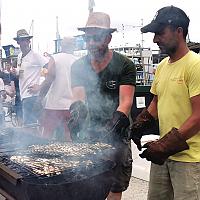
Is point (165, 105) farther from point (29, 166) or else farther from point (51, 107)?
point (51, 107)

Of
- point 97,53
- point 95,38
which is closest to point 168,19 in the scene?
point 95,38

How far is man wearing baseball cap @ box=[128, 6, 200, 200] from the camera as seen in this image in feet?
8.16

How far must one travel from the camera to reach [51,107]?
5422 millimetres

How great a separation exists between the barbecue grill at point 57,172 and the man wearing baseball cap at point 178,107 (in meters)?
0.40

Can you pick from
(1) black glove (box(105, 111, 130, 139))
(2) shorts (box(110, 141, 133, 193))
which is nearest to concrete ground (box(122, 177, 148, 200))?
(2) shorts (box(110, 141, 133, 193))

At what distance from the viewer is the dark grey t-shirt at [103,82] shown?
138 inches

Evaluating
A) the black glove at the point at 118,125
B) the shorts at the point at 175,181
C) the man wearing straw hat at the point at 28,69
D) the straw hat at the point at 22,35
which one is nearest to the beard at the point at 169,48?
the black glove at the point at 118,125

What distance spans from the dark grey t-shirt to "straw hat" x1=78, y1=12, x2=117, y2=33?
1.10ft

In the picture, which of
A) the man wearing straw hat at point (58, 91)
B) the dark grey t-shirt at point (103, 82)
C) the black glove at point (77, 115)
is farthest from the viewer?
the man wearing straw hat at point (58, 91)

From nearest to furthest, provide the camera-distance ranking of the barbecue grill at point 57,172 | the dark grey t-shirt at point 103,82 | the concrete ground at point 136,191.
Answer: the barbecue grill at point 57,172, the dark grey t-shirt at point 103,82, the concrete ground at point 136,191

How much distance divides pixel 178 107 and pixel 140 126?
0.50 m

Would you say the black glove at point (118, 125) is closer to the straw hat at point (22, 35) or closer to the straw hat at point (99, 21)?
the straw hat at point (99, 21)

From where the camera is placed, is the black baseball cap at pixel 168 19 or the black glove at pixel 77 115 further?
the black glove at pixel 77 115

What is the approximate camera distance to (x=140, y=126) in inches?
119
